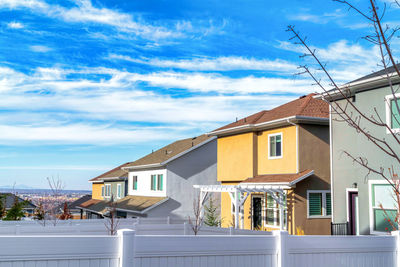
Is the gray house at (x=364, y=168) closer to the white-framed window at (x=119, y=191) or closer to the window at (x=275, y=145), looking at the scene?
the window at (x=275, y=145)

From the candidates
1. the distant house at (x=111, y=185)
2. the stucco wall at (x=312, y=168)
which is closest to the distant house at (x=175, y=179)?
the distant house at (x=111, y=185)

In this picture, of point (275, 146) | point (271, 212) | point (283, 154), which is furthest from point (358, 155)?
point (271, 212)

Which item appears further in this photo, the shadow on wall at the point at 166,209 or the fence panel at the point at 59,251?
the shadow on wall at the point at 166,209

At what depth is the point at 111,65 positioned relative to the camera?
75.7ft

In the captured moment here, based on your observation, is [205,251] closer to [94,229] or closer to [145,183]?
[94,229]

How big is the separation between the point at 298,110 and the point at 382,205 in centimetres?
787

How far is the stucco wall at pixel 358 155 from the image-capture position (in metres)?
14.3

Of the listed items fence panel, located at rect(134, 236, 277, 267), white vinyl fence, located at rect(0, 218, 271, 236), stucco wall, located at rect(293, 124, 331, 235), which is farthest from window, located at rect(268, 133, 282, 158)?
fence panel, located at rect(134, 236, 277, 267)

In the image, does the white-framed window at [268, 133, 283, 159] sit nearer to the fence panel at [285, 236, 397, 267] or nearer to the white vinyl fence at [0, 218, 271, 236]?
the white vinyl fence at [0, 218, 271, 236]

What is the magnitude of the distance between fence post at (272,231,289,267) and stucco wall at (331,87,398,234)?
7.43 metres

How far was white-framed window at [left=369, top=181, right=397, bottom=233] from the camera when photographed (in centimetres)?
1373

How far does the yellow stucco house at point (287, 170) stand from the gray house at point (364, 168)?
277 centimetres

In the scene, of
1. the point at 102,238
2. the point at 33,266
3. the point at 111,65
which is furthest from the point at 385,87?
the point at 111,65

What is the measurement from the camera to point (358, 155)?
15414 mm
